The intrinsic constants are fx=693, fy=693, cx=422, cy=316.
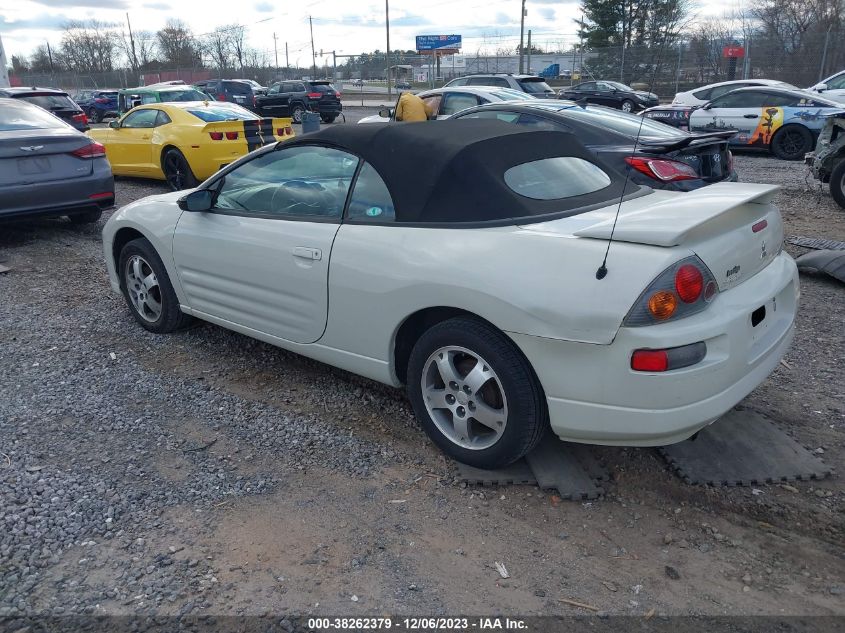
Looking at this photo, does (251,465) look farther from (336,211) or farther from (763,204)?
(763,204)

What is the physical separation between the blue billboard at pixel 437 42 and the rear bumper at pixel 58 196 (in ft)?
187

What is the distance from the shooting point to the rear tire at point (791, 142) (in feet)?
44.3

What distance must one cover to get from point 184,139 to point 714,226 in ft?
30.3

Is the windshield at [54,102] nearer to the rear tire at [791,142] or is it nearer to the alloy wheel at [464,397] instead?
the alloy wheel at [464,397]

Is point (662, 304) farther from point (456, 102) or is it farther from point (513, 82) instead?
point (513, 82)

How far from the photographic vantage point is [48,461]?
340 centimetres

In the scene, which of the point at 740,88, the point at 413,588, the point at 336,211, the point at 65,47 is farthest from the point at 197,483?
the point at 65,47

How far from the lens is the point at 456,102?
1213 cm

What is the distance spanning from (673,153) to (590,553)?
4861 mm

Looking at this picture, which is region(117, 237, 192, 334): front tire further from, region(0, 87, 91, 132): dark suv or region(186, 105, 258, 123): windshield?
region(0, 87, 91, 132): dark suv

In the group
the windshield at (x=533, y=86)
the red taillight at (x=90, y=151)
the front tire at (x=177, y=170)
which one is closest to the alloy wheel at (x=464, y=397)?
the red taillight at (x=90, y=151)

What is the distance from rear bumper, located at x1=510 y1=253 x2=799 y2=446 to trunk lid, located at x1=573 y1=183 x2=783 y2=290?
0.16 meters

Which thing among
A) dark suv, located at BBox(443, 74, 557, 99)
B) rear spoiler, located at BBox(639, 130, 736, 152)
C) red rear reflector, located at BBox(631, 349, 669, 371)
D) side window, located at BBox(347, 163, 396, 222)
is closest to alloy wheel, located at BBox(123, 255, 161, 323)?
side window, located at BBox(347, 163, 396, 222)

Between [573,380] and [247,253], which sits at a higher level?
Result: [247,253]
